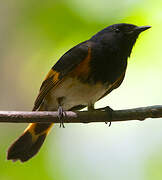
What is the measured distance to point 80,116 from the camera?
3.61m

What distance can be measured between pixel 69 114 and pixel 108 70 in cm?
77

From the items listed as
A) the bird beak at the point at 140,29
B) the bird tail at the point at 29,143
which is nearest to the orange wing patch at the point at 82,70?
the bird beak at the point at 140,29

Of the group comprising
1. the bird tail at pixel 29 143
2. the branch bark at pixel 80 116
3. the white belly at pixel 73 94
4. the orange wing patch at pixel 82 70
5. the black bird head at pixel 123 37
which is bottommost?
the bird tail at pixel 29 143

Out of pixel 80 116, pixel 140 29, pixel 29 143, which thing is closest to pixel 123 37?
pixel 140 29

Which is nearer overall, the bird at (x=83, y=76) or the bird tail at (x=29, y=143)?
the bird at (x=83, y=76)

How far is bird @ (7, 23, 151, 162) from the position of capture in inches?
164

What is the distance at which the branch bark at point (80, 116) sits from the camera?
340 cm

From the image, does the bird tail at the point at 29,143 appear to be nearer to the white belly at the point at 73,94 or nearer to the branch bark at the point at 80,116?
the white belly at the point at 73,94

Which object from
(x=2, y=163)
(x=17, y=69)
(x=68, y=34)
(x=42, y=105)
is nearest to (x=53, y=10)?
(x=68, y=34)

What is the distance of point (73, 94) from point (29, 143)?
80cm

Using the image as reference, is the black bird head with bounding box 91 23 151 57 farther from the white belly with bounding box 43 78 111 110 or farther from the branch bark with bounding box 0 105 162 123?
the branch bark with bounding box 0 105 162 123

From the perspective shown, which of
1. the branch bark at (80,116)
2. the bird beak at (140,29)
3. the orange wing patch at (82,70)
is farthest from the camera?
the bird beak at (140,29)

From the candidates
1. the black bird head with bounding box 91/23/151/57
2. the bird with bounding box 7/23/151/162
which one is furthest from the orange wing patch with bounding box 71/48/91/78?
the black bird head with bounding box 91/23/151/57

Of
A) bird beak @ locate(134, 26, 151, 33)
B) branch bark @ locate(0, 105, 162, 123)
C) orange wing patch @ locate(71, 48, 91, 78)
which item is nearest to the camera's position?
branch bark @ locate(0, 105, 162, 123)
